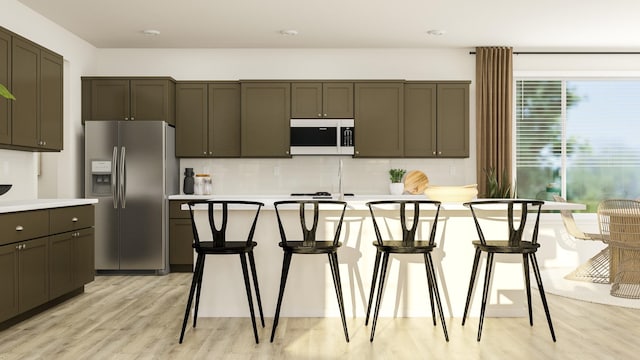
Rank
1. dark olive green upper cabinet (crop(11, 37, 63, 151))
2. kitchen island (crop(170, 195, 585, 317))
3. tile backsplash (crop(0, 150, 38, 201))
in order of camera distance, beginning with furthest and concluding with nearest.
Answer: tile backsplash (crop(0, 150, 38, 201)) < dark olive green upper cabinet (crop(11, 37, 63, 151)) < kitchen island (crop(170, 195, 585, 317))

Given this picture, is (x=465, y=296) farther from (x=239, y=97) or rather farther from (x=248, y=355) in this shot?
(x=239, y=97)

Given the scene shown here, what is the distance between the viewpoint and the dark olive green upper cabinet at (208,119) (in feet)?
22.1

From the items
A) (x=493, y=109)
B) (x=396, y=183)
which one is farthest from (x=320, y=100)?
(x=493, y=109)

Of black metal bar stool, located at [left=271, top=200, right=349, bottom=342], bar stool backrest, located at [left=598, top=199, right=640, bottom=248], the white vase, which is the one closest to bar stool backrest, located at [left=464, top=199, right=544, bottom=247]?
black metal bar stool, located at [left=271, top=200, right=349, bottom=342]

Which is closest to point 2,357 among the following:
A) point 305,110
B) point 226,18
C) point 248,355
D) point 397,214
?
point 248,355

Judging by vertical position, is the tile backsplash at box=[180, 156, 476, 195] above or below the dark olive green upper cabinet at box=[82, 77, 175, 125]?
below

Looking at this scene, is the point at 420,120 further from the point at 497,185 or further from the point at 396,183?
the point at 497,185

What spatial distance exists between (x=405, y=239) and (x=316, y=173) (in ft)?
11.2

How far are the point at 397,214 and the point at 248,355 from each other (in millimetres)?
1588

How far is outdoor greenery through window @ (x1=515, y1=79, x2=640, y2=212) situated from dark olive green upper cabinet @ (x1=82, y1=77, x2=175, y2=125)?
4.62 meters

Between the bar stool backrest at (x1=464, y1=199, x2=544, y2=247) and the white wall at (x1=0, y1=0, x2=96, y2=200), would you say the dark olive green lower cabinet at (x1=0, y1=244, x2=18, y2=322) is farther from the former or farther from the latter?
the bar stool backrest at (x1=464, y1=199, x2=544, y2=247)

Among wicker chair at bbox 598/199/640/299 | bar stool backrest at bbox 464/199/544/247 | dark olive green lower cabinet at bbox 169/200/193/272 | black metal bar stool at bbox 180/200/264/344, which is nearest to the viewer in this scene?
black metal bar stool at bbox 180/200/264/344

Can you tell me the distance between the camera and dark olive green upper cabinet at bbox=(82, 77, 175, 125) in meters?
6.46

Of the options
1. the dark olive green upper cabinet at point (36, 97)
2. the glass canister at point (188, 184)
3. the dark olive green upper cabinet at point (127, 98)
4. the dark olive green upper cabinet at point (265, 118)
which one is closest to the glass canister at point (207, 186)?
the glass canister at point (188, 184)
